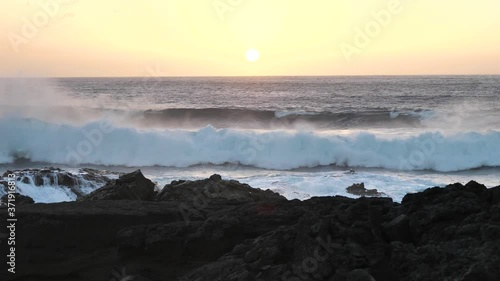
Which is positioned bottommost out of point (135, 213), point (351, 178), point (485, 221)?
point (351, 178)

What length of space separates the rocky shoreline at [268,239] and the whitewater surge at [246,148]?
13.8 m

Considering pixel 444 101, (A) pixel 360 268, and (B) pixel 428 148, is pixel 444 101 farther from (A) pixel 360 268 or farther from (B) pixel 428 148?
(A) pixel 360 268

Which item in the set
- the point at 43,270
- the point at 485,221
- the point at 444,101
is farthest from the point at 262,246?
the point at 444,101

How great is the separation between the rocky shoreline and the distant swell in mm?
24014

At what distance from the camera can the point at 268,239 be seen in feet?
16.9

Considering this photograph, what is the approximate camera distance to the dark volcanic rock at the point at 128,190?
359 inches

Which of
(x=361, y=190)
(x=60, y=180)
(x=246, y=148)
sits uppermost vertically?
(x=60, y=180)

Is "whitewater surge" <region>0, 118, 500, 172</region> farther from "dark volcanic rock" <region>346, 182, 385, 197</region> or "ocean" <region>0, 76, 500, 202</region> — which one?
"dark volcanic rock" <region>346, 182, 385, 197</region>

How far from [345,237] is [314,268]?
738 mm

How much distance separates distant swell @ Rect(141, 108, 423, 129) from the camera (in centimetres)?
3117

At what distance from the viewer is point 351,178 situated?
50.2ft

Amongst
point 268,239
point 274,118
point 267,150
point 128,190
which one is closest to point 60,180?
point 128,190

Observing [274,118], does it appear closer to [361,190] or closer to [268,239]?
[361,190]

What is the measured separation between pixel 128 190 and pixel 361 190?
6638 millimetres
